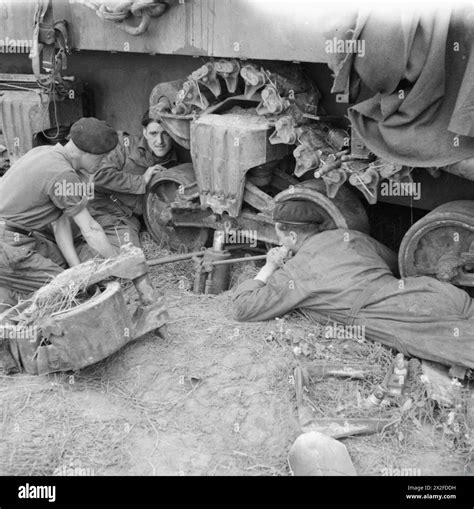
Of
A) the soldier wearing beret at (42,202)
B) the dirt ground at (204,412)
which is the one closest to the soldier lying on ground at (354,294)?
the dirt ground at (204,412)

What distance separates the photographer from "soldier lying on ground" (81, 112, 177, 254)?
7.16 meters

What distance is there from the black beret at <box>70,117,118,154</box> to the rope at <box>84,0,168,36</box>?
131 centimetres

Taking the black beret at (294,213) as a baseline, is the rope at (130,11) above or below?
above

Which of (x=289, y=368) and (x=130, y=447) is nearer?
(x=130, y=447)

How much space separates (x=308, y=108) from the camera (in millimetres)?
6152

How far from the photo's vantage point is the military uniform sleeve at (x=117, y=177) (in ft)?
23.3

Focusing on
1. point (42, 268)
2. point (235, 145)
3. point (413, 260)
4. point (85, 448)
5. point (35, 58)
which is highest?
point (35, 58)

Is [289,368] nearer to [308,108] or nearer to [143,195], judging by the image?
[308,108]

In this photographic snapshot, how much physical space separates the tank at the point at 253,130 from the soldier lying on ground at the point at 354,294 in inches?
10.1

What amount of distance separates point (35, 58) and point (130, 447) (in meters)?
4.54

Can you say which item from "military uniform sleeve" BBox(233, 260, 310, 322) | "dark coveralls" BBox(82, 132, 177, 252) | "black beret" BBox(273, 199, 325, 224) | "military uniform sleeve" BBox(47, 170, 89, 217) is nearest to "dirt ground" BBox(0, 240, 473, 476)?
"military uniform sleeve" BBox(233, 260, 310, 322)

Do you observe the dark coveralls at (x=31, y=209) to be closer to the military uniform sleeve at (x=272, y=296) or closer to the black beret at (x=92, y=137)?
the black beret at (x=92, y=137)

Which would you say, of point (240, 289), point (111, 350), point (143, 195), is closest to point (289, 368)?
point (240, 289)

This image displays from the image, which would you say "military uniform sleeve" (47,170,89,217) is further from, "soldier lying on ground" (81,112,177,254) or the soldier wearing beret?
"soldier lying on ground" (81,112,177,254)
